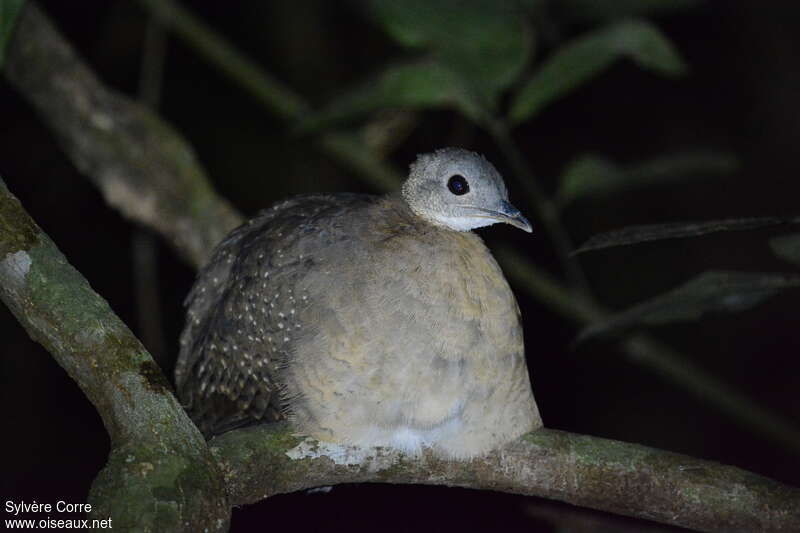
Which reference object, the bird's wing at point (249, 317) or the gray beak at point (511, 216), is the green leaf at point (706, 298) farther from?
the bird's wing at point (249, 317)

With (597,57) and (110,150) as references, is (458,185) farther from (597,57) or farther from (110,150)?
(110,150)

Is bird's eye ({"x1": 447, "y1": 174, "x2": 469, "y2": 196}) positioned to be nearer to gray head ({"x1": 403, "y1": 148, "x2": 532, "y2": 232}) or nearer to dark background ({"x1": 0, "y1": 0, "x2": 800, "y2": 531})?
gray head ({"x1": 403, "y1": 148, "x2": 532, "y2": 232})

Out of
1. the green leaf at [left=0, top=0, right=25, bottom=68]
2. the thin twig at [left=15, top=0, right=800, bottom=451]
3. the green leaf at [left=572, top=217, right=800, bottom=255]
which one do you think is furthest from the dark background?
the green leaf at [left=572, top=217, right=800, bottom=255]

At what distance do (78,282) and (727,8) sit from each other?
599 centimetres

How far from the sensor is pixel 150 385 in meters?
2.64

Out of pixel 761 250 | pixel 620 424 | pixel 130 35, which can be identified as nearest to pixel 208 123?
pixel 130 35

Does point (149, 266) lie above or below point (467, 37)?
below

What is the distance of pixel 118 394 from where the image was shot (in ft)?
8.57

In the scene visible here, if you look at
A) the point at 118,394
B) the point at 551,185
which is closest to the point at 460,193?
the point at 118,394

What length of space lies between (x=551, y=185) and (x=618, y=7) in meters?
2.41

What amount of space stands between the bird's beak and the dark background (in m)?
1.98

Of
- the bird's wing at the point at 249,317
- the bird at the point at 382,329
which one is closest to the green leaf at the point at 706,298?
the bird at the point at 382,329

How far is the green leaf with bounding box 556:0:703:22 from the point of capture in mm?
4770

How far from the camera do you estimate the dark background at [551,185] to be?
6.28 meters
